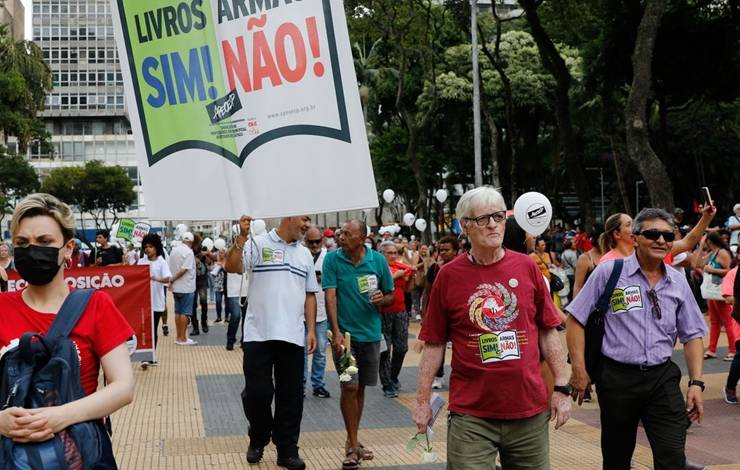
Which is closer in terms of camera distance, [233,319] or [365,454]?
[365,454]

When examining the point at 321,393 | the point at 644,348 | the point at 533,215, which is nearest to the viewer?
the point at 644,348

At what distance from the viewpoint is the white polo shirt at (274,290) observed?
6.59m

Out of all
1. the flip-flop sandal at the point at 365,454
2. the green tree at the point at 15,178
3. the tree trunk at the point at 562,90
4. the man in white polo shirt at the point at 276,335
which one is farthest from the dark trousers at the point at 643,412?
the green tree at the point at 15,178

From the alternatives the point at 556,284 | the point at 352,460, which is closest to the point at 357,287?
the point at 352,460

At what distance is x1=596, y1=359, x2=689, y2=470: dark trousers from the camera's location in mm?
4719

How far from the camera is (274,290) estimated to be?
6.68 m

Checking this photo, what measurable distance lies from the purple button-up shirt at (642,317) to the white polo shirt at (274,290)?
2.33 metres

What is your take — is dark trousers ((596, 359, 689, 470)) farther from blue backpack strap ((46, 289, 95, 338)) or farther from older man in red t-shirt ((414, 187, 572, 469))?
blue backpack strap ((46, 289, 95, 338))

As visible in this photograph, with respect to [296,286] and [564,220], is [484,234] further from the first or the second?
[564,220]

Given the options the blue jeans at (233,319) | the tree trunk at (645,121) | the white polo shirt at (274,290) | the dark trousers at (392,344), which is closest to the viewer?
the white polo shirt at (274,290)

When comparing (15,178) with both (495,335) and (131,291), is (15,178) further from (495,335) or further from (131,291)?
(495,335)

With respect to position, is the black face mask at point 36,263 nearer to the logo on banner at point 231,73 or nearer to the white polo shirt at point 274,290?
the logo on banner at point 231,73

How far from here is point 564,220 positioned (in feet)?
148

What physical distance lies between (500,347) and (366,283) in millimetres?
3578
